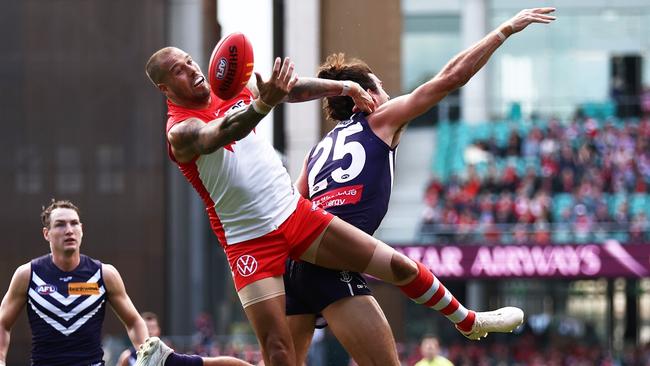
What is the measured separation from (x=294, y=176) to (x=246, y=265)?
15.1 meters

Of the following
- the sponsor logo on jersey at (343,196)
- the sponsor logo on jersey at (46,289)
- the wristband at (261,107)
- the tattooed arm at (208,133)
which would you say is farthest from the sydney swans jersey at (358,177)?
the sponsor logo on jersey at (46,289)

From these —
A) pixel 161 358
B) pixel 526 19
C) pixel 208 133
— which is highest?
pixel 526 19

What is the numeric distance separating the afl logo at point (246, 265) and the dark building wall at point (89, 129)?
1526 centimetres

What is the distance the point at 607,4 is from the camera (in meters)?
28.1

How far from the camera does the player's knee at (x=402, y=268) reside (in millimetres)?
6746

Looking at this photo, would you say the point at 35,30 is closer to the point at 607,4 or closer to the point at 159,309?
the point at 159,309

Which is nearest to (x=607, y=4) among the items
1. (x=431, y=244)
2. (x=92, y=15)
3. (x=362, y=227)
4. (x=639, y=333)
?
(x=639, y=333)

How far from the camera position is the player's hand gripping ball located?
21.4 ft

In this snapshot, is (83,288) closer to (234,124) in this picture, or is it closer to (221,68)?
(221,68)

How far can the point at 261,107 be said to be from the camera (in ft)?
20.2

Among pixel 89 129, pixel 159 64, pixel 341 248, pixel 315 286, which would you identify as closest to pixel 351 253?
pixel 341 248

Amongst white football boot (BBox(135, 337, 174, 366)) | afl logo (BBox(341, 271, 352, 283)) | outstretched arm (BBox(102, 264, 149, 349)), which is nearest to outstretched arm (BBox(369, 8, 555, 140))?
afl logo (BBox(341, 271, 352, 283))

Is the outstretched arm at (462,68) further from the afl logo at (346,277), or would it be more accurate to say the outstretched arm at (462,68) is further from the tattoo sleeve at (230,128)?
the tattoo sleeve at (230,128)

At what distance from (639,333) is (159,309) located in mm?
8926
